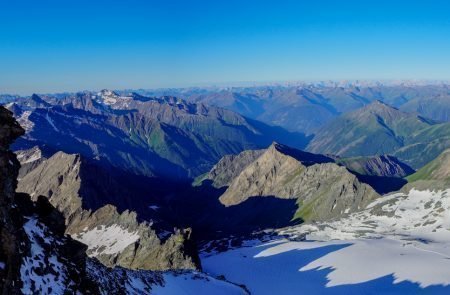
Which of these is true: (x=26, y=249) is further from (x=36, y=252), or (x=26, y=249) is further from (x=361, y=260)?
(x=361, y=260)

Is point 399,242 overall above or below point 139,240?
above

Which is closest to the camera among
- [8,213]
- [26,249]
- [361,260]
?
[8,213]

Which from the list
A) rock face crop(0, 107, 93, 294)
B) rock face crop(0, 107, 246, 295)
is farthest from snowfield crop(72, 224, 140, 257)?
rock face crop(0, 107, 93, 294)

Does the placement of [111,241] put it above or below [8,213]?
below

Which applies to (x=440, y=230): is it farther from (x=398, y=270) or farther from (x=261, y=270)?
(x=261, y=270)

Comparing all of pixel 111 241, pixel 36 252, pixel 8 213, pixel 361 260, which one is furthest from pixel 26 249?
pixel 111 241

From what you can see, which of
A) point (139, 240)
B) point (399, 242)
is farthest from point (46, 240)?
point (139, 240)

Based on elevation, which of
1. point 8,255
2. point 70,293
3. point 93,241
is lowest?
point 93,241

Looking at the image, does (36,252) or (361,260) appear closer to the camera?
(36,252)

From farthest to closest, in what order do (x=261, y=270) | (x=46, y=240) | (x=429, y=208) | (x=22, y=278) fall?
1. (x=429, y=208)
2. (x=261, y=270)
3. (x=46, y=240)
4. (x=22, y=278)
